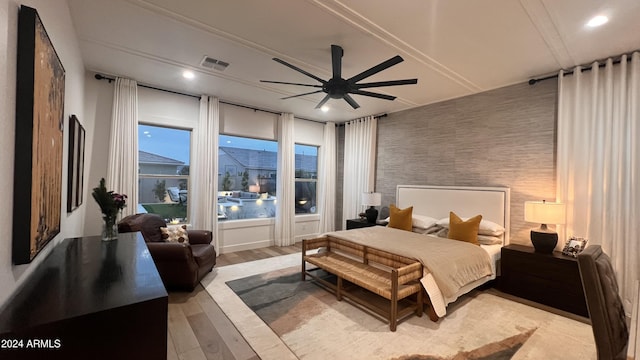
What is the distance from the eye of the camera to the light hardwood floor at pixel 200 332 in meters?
2.16

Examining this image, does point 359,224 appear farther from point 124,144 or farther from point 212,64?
point 124,144

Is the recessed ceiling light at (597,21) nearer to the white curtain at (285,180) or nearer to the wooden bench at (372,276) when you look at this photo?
the wooden bench at (372,276)

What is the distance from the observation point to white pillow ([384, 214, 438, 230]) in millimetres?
4297

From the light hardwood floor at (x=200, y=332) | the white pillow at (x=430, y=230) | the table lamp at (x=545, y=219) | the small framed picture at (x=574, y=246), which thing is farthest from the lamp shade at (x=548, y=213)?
the light hardwood floor at (x=200, y=332)

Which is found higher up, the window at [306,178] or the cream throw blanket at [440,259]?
the window at [306,178]

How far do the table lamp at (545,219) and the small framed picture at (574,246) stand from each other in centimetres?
13

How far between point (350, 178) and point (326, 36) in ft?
12.7

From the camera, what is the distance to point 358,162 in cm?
605

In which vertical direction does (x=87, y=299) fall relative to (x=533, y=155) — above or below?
below

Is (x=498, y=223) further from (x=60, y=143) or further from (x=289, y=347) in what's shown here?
(x=60, y=143)

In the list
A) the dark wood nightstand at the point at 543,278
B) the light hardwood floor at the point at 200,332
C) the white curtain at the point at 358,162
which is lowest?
the light hardwood floor at the point at 200,332

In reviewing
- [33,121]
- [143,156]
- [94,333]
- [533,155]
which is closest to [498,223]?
[533,155]

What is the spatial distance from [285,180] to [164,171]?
2.22 metres

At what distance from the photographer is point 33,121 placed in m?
1.27
